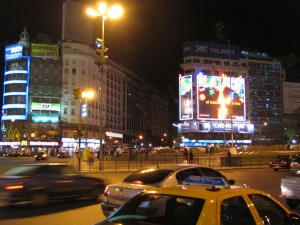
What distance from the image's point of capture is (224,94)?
101812 mm

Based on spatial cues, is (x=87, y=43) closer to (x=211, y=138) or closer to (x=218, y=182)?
(x=211, y=138)

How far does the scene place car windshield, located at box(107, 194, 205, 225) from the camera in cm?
416

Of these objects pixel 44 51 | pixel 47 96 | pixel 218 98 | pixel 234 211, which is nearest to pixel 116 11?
pixel 234 211

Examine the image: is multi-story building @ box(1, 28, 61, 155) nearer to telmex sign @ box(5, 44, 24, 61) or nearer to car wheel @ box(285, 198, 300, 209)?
telmex sign @ box(5, 44, 24, 61)

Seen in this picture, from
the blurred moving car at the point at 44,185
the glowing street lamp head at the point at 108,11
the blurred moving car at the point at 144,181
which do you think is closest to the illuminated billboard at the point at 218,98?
the glowing street lamp head at the point at 108,11

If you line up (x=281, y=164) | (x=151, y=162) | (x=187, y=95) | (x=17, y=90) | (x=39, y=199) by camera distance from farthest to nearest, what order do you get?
(x=187, y=95) → (x=17, y=90) → (x=151, y=162) → (x=281, y=164) → (x=39, y=199)

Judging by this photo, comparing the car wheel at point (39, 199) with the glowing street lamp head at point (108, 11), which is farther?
the glowing street lamp head at point (108, 11)

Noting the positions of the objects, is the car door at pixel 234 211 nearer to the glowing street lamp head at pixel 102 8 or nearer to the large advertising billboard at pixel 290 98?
the glowing street lamp head at pixel 102 8

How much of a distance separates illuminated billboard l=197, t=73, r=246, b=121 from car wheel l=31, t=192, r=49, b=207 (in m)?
91.8

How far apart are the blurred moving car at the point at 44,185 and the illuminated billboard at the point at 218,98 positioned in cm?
9023

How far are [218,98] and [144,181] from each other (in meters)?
95.6

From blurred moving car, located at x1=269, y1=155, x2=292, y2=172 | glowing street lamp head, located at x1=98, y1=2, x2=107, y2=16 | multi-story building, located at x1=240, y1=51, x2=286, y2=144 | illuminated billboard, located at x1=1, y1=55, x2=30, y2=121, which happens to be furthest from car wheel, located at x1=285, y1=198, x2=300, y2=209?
multi-story building, located at x1=240, y1=51, x2=286, y2=144

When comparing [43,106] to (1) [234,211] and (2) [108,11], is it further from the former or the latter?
(1) [234,211]

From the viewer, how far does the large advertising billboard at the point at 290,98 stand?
8969cm
